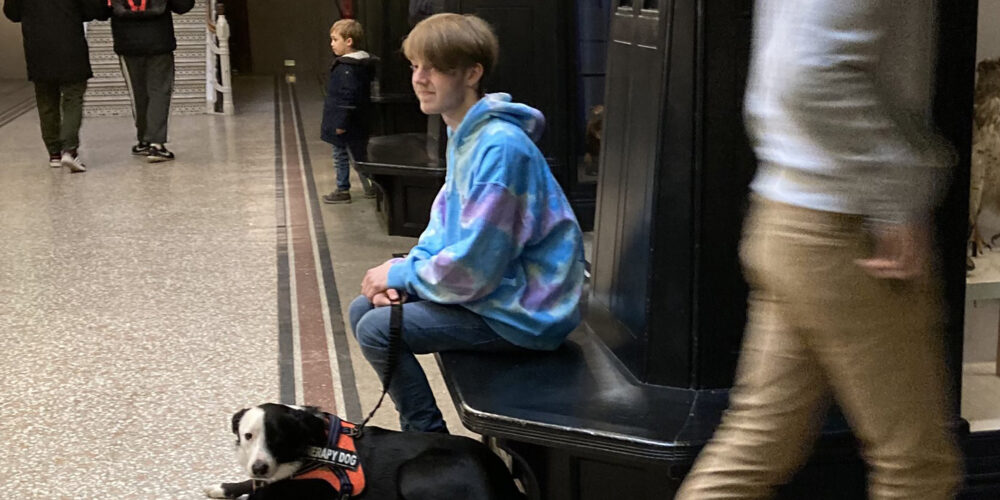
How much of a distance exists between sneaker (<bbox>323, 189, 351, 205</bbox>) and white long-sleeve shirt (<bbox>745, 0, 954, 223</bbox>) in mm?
4865

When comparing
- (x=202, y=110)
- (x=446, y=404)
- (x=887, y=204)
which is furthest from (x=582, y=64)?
(x=202, y=110)

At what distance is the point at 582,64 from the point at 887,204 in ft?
12.1

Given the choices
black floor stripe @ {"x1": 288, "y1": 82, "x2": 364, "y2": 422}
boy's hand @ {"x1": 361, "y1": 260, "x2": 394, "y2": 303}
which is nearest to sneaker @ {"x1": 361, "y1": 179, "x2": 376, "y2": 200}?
black floor stripe @ {"x1": 288, "y1": 82, "x2": 364, "y2": 422}

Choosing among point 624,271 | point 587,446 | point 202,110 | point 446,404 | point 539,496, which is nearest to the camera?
point 587,446

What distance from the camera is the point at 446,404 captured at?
3.22m

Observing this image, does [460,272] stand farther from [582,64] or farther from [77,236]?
[77,236]

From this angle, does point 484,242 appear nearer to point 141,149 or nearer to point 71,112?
point 71,112

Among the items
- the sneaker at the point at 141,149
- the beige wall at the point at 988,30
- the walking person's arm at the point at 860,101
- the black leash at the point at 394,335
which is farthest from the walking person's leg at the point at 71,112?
the walking person's arm at the point at 860,101

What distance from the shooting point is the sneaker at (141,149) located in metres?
7.99

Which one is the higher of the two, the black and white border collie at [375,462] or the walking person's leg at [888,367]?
the walking person's leg at [888,367]

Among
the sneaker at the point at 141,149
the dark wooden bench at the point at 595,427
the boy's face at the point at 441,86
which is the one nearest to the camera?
the dark wooden bench at the point at 595,427

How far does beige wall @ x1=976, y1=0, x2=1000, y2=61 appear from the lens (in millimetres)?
2326

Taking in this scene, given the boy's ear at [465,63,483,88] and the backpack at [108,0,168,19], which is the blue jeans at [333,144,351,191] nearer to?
the backpack at [108,0,168,19]

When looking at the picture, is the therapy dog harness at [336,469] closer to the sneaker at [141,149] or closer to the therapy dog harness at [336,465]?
the therapy dog harness at [336,465]
